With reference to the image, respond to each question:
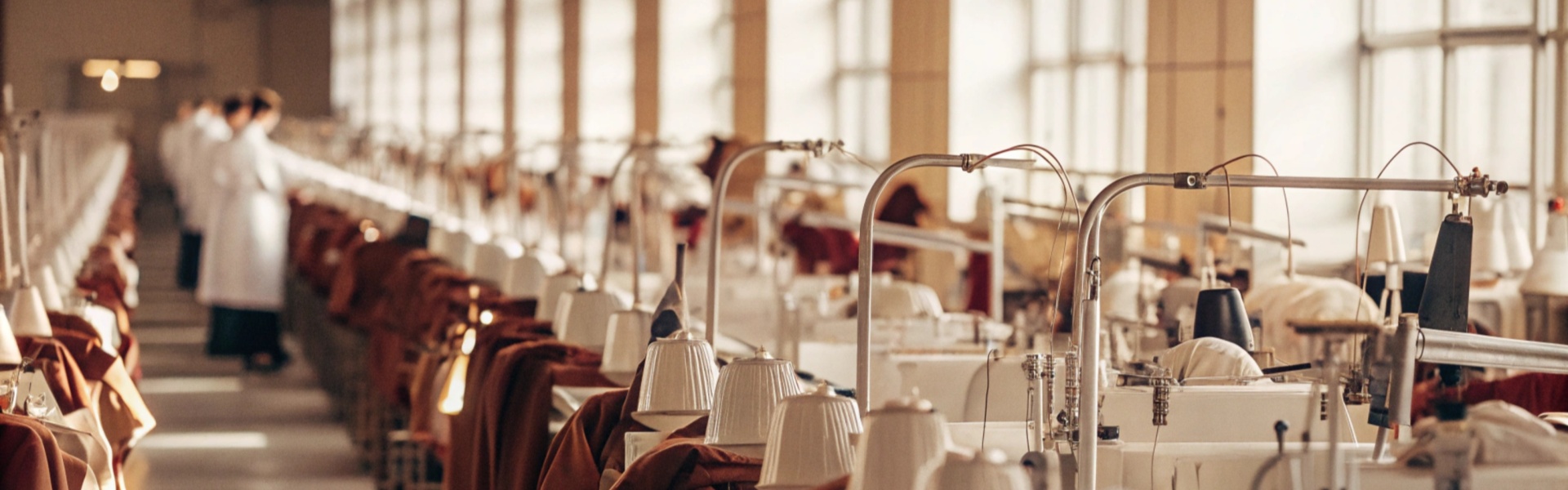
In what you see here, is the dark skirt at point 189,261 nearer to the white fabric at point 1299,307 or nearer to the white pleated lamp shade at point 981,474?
the white fabric at point 1299,307

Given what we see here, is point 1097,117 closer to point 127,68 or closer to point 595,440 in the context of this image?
point 595,440

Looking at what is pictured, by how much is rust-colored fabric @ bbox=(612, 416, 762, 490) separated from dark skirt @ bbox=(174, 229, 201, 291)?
11.6m

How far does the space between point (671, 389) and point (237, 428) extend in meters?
5.24

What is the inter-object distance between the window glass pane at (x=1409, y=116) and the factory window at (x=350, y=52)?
75.9 feet

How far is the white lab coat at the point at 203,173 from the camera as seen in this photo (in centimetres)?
994

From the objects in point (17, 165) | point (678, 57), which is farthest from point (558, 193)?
point (678, 57)

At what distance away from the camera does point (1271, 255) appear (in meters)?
5.18

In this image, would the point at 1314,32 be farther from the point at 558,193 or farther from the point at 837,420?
the point at 837,420

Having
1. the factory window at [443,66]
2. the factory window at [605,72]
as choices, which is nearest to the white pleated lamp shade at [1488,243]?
the factory window at [605,72]

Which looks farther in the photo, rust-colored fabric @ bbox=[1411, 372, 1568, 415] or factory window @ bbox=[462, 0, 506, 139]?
factory window @ bbox=[462, 0, 506, 139]

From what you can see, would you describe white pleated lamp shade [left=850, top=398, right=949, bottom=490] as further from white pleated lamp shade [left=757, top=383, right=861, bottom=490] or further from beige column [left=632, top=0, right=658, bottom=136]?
beige column [left=632, top=0, right=658, bottom=136]

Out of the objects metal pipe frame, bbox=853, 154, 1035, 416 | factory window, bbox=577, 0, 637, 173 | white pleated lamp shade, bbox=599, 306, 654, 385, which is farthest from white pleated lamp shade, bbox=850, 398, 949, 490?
factory window, bbox=577, 0, 637, 173

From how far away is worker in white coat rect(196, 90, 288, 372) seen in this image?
9352mm

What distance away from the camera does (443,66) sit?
2450 cm
